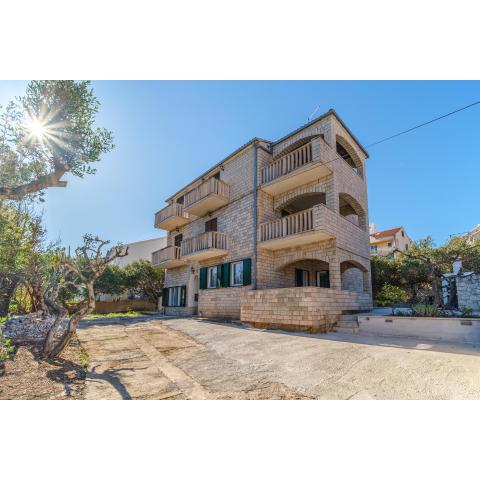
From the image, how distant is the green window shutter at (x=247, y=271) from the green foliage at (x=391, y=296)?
672 centimetres

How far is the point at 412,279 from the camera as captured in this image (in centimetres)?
1366

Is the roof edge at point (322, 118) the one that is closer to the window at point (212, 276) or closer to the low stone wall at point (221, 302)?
the window at point (212, 276)

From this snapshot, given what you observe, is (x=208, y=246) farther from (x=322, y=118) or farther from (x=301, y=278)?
(x=322, y=118)

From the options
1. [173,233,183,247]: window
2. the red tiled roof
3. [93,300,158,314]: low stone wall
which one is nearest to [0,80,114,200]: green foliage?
[173,233,183,247]: window

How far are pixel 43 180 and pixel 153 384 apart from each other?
573 centimetres

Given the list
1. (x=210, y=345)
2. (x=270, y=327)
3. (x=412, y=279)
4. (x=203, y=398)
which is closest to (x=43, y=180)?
(x=210, y=345)

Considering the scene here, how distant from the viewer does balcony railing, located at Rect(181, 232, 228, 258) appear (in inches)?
505

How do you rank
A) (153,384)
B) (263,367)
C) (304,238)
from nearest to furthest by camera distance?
(153,384) → (263,367) → (304,238)

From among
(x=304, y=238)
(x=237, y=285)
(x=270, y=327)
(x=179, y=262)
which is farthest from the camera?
(x=179, y=262)

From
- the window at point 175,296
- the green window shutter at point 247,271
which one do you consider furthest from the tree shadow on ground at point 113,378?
the window at point 175,296

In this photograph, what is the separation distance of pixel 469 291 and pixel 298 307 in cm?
578

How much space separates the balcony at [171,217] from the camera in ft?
54.1

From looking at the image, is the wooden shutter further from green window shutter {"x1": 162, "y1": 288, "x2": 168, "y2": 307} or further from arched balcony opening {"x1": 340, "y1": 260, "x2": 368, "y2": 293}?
green window shutter {"x1": 162, "y1": 288, "x2": 168, "y2": 307}
